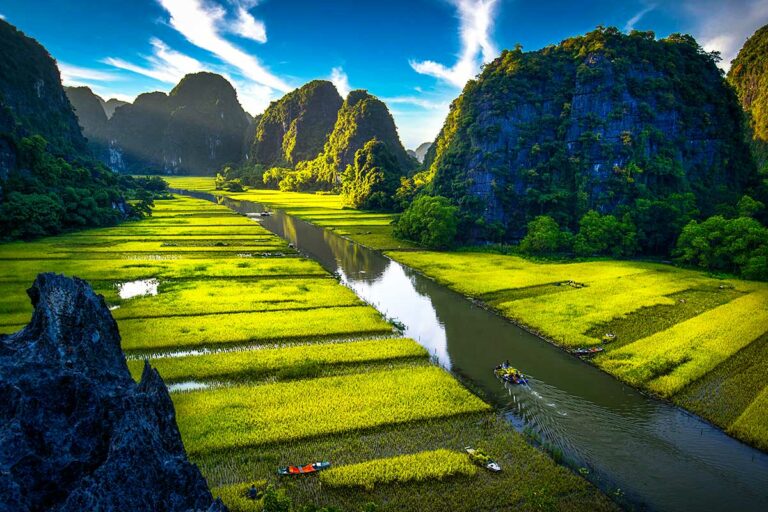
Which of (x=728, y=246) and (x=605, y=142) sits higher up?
(x=605, y=142)

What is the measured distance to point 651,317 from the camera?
104ft

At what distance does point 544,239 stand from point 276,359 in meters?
39.4

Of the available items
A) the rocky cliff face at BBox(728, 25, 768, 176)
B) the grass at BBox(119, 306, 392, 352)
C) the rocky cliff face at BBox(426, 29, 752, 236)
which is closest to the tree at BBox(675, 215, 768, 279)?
the rocky cliff face at BBox(426, 29, 752, 236)

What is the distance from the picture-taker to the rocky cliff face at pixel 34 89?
85.4 metres

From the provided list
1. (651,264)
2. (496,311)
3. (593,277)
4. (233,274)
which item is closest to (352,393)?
(496,311)

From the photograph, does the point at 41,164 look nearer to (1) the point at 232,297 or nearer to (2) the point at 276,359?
(1) the point at 232,297

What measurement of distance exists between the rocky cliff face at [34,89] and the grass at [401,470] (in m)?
93.6

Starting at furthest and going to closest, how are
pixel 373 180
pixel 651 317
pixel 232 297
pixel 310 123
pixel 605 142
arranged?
pixel 310 123, pixel 373 180, pixel 605 142, pixel 232 297, pixel 651 317

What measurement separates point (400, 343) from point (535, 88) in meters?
57.8

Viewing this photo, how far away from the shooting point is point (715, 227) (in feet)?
151

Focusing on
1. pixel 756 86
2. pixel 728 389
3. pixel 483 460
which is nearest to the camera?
pixel 483 460

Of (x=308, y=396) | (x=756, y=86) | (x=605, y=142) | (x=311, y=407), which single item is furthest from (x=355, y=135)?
(x=311, y=407)

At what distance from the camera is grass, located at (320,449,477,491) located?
1523cm

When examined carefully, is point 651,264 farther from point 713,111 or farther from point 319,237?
point 319,237
